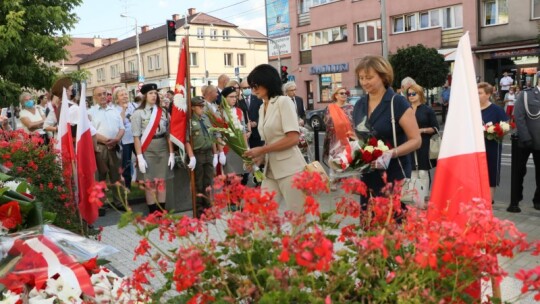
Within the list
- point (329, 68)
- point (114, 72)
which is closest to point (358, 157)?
point (329, 68)

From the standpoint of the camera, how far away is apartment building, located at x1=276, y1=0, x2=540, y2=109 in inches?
1073

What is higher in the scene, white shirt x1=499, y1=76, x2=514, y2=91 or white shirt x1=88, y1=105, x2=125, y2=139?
white shirt x1=499, y1=76, x2=514, y2=91

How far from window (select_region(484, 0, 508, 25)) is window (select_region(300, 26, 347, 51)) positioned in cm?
1035

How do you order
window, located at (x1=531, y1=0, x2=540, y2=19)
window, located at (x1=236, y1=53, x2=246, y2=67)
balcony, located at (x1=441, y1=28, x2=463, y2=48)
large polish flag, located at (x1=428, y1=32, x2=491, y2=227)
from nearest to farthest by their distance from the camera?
large polish flag, located at (x1=428, y1=32, x2=491, y2=227) → window, located at (x1=531, y1=0, x2=540, y2=19) → balcony, located at (x1=441, y1=28, x2=463, y2=48) → window, located at (x1=236, y1=53, x2=246, y2=67)

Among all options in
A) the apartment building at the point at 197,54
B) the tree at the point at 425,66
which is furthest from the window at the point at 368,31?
the apartment building at the point at 197,54

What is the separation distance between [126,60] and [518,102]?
6667cm

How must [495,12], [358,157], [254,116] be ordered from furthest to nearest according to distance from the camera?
[495,12], [254,116], [358,157]

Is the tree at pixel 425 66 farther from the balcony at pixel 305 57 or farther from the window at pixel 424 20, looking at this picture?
the balcony at pixel 305 57

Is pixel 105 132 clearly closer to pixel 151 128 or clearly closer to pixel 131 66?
pixel 151 128

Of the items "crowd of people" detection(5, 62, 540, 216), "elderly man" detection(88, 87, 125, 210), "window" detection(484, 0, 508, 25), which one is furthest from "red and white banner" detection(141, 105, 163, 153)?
"window" detection(484, 0, 508, 25)

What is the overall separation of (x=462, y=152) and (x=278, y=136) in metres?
2.43

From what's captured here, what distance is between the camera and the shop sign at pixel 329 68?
121 feet

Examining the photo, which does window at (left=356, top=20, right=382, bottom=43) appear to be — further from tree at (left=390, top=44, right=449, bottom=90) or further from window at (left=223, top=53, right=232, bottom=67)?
window at (left=223, top=53, right=232, bottom=67)

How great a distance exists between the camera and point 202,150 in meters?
7.46
